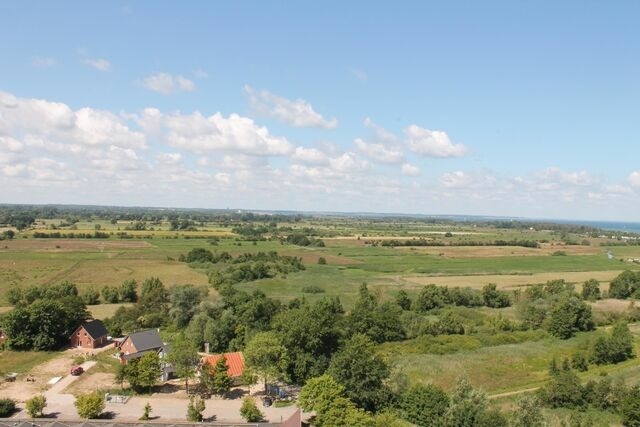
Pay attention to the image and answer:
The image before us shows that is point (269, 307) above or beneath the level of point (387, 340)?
above

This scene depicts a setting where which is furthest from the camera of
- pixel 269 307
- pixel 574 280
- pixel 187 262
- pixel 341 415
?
pixel 187 262

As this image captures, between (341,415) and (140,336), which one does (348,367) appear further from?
(140,336)

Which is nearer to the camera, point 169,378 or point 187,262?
point 169,378

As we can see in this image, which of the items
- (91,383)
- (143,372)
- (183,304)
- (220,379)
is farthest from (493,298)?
(91,383)

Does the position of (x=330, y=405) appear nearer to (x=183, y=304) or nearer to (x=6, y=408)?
(x=6, y=408)

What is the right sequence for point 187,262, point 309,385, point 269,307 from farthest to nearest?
point 187,262
point 269,307
point 309,385

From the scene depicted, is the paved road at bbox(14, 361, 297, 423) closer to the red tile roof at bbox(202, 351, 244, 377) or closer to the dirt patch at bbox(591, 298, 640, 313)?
the red tile roof at bbox(202, 351, 244, 377)

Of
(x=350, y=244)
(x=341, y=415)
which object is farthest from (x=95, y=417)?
(x=350, y=244)

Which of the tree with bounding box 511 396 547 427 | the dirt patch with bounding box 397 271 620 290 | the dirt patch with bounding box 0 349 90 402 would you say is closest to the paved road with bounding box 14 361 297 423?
the dirt patch with bounding box 0 349 90 402
